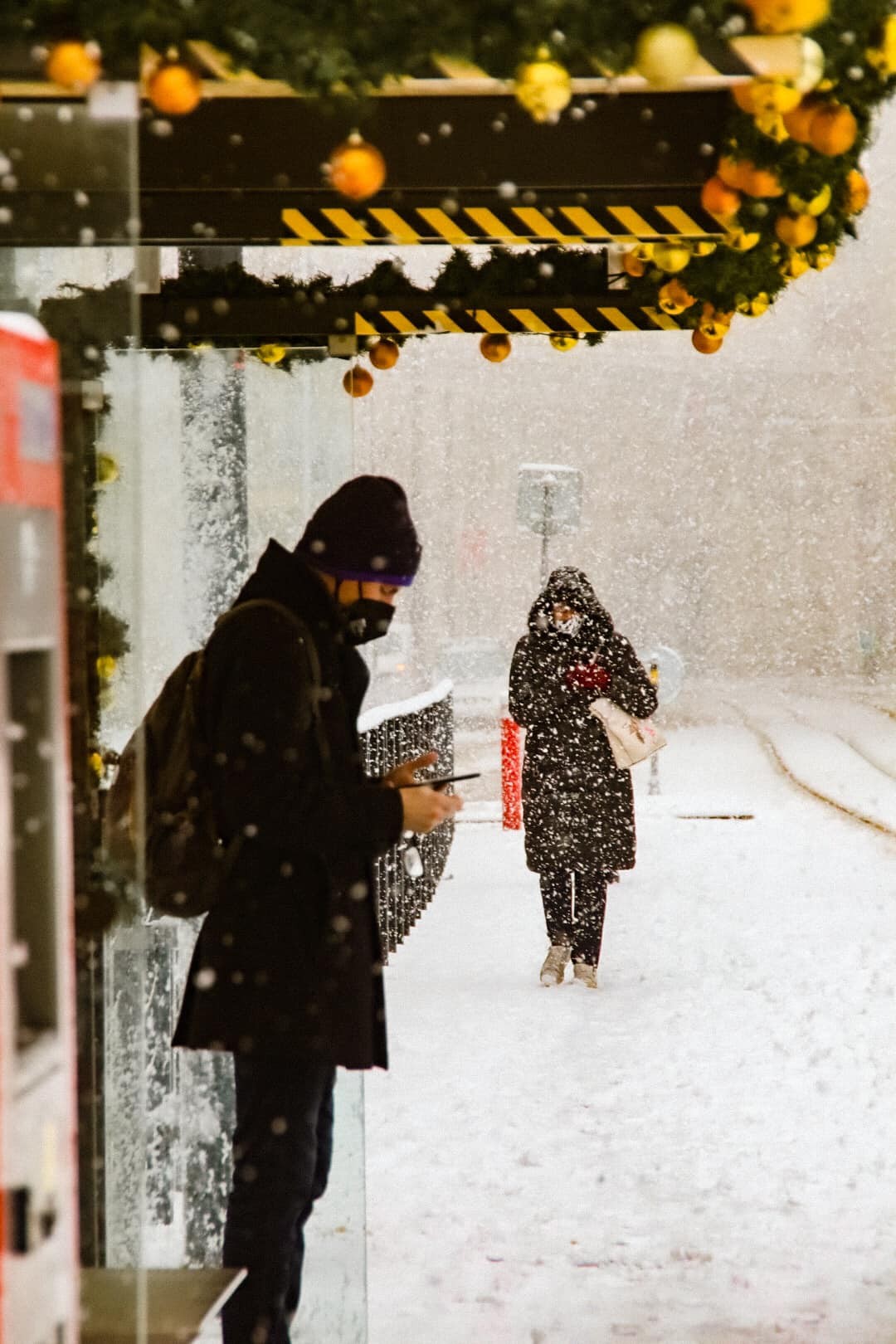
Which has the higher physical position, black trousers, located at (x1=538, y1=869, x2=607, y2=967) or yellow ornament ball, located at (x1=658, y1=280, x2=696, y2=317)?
yellow ornament ball, located at (x1=658, y1=280, x2=696, y2=317)

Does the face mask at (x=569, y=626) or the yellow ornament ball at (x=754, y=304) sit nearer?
the yellow ornament ball at (x=754, y=304)

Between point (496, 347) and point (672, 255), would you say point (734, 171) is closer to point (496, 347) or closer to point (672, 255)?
point (672, 255)

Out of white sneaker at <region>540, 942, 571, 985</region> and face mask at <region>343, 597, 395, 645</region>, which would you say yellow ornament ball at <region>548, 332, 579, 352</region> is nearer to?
face mask at <region>343, 597, 395, 645</region>

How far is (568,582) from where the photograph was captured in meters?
7.89

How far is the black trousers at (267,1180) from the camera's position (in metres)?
3.20

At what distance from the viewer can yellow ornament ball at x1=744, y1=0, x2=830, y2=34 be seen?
2.59m

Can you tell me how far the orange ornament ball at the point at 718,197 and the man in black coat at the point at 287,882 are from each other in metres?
0.82

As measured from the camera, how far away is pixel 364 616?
337 cm

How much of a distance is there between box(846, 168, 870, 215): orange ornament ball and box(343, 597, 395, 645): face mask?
4.40 ft

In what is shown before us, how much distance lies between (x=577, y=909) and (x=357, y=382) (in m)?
3.52

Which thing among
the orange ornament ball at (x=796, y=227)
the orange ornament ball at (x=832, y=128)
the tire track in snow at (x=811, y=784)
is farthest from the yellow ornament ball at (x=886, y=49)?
the tire track in snow at (x=811, y=784)

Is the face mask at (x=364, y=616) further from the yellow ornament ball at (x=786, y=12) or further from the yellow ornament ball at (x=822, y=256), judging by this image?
the yellow ornament ball at (x=822, y=256)

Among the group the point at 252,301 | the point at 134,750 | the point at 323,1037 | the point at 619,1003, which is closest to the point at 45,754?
the point at 134,750

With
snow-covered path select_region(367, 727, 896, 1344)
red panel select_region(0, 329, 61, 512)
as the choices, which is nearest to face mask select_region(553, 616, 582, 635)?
snow-covered path select_region(367, 727, 896, 1344)
